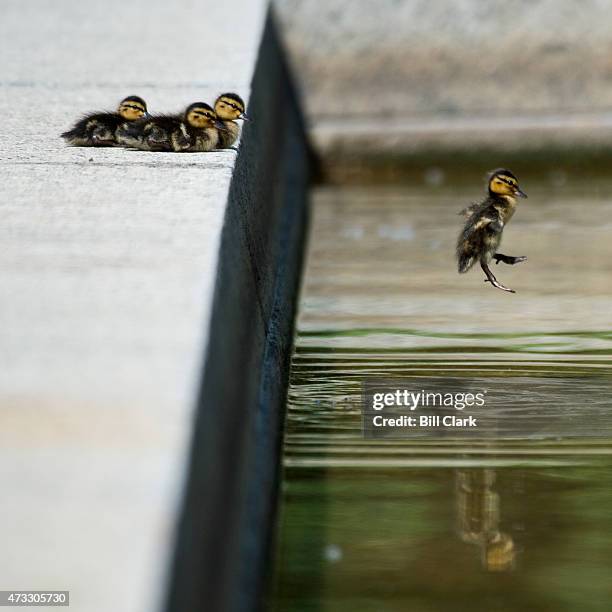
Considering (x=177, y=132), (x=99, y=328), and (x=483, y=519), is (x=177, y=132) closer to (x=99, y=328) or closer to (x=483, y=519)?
(x=99, y=328)

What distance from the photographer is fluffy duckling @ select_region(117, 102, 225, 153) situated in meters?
5.24

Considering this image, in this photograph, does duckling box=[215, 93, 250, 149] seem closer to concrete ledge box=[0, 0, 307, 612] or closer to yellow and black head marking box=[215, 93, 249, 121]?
yellow and black head marking box=[215, 93, 249, 121]

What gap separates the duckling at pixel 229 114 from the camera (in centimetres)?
527

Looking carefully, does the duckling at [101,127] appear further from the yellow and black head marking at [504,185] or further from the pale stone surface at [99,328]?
the yellow and black head marking at [504,185]

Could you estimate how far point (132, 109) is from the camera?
5457mm

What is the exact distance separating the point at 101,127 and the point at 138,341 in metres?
2.07

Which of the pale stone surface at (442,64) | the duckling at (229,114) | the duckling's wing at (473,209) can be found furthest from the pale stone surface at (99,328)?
the pale stone surface at (442,64)

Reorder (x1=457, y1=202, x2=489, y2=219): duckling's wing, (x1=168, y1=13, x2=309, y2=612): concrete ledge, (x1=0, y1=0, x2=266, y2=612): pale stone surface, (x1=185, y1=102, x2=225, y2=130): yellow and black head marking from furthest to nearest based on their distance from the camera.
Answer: (x1=457, y1=202, x2=489, y2=219): duckling's wing
(x1=185, y1=102, x2=225, y2=130): yellow and black head marking
(x1=168, y1=13, x2=309, y2=612): concrete ledge
(x1=0, y1=0, x2=266, y2=612): pale stone surface

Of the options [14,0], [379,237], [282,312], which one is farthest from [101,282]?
[14,0]

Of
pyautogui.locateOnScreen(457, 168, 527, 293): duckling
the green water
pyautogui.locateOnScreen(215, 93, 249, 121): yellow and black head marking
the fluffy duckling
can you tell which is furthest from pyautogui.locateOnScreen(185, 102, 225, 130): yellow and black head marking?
pyautogui.locateOnScreen(457, 168, 527, 293): duckling

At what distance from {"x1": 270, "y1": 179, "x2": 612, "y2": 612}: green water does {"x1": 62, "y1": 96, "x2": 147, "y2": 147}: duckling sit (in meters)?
1.23

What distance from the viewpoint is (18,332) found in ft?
12.0

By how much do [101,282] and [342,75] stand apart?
186 inches

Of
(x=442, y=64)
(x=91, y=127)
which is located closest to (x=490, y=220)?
(x=91, y=127)
